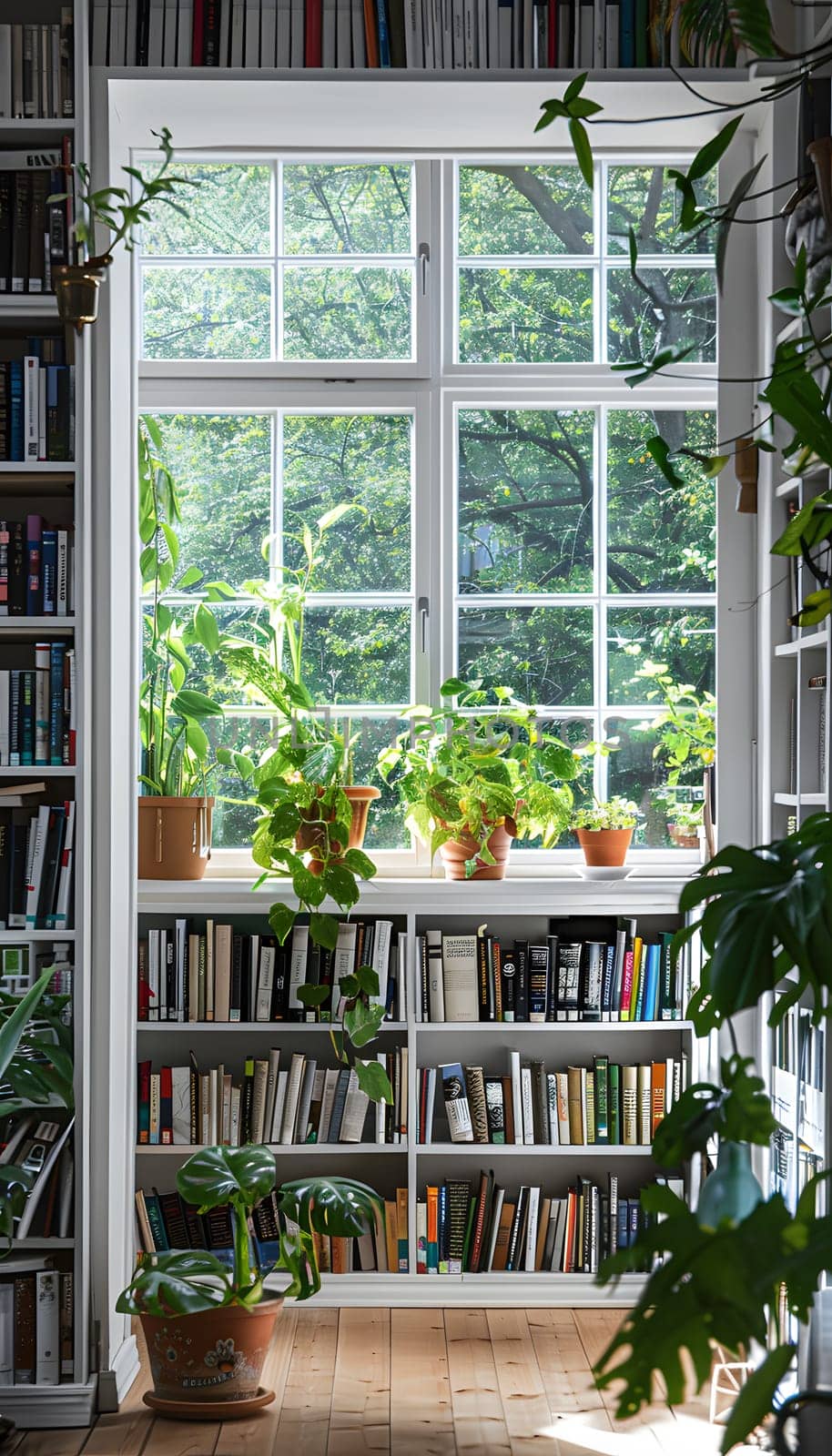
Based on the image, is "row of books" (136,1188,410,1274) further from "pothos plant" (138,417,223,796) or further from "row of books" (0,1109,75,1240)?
"pothos plant" (138,417,223,796)

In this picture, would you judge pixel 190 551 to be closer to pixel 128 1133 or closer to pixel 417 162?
pixel 417 162

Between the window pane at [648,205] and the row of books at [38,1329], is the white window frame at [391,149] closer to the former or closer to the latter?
the window pane at [648,205]

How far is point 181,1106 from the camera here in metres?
3.70

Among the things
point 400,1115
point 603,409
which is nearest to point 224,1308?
point 400,1115

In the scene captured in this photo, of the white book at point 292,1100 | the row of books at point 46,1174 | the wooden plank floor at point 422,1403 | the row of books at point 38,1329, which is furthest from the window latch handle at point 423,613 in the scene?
the row of books at point 38,1329

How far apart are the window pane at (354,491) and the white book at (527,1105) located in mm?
1447

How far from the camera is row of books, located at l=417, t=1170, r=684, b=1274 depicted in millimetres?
3670

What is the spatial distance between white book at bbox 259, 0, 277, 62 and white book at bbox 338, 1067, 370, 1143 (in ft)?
8.15

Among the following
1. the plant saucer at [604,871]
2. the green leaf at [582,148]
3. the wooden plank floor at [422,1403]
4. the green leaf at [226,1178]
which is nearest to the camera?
the green leaf at [582,148]

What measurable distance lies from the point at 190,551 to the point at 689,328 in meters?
1.62

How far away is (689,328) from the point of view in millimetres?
4070

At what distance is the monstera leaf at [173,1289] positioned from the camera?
2850 millimetres

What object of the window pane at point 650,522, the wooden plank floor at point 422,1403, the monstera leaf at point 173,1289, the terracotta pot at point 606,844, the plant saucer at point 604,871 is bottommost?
the wooden plank floor at point 422,1403

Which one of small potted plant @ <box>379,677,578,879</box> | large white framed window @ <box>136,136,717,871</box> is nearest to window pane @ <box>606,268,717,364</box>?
large white framed window @ <box>136,136,717,871</box>
